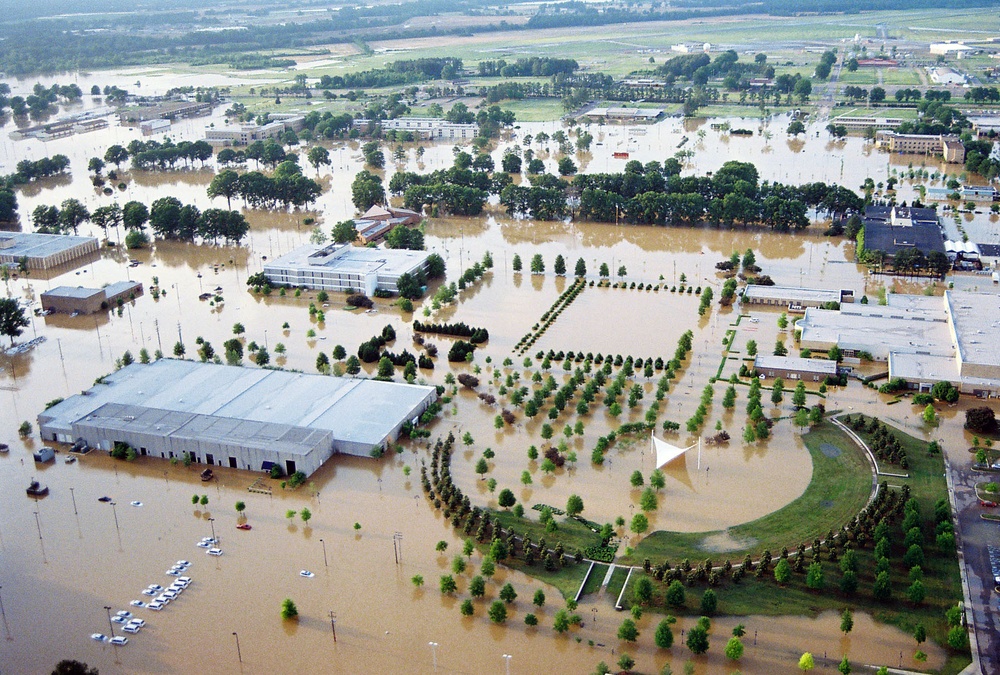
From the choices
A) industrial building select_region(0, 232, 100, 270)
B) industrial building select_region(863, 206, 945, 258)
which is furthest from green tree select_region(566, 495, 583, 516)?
industrial building select_region(0, 232, 100, 270)

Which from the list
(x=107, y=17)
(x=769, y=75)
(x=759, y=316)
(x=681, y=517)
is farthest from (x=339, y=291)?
(x=107, y=17)

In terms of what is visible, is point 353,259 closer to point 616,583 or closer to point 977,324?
point 616,583

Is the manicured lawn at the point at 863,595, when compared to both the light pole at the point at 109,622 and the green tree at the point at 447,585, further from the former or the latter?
the light pole at the point at 109,622

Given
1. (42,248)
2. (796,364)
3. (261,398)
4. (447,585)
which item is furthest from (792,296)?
→ (42,248)

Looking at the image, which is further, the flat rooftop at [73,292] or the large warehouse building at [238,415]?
the flat rooftop at [73,292]

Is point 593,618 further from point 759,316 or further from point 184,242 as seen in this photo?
point 184,242

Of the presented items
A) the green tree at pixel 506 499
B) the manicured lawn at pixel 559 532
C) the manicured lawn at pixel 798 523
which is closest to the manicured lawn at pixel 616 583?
the manicured lawn at pixel 798 523
